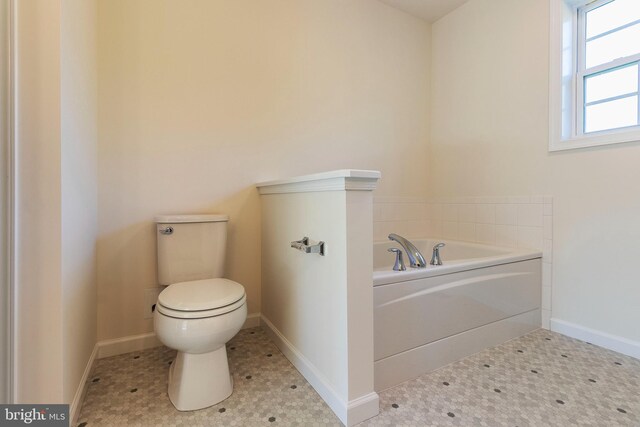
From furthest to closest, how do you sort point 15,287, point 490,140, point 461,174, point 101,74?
point 461,174 < point 490,140 < point 101,74 < point 15,287

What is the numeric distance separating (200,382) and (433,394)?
3.15 feet

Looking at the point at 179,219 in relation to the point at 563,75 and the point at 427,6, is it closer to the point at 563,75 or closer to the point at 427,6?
the point at 563,75

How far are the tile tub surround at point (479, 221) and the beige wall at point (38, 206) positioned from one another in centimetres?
196

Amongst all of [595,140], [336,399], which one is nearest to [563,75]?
[595,140]

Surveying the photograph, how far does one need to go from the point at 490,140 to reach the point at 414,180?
0.65 m

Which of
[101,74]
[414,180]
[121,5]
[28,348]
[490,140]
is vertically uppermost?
[121,5]

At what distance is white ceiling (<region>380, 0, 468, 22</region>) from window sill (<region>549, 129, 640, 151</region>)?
1.40 m

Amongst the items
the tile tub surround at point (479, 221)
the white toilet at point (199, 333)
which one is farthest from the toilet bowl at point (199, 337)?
the tile tub surround at point (479, 221)

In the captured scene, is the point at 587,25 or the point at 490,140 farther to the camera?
the point at 490,140

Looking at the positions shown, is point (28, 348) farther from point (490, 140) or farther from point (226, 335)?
point (490, 140)

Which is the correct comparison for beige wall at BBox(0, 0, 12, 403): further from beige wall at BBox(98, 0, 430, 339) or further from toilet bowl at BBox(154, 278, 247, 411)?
beige wall at BBox(98, 0, 430, 339)

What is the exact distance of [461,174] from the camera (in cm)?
246

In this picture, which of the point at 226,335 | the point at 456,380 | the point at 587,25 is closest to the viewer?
the point at 226,335

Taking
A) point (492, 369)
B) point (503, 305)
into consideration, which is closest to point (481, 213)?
point (503, 305)
